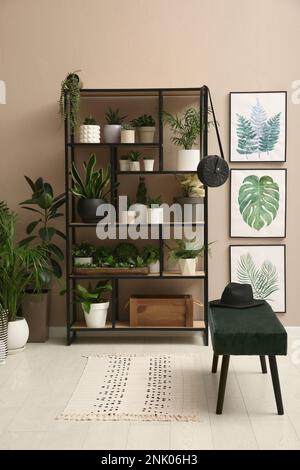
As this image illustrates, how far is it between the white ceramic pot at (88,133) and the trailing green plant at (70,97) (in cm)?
8

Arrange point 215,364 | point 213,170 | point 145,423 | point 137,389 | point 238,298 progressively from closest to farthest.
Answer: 1. point 145,423
2. point 137,389
3. point 238,298
4. point 215,364
5. point 213,170

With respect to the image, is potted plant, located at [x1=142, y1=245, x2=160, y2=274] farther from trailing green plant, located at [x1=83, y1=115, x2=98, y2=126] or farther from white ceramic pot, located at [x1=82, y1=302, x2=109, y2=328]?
trailing green plant, located at [x1=83, y1=115, x2=98, y2=126]

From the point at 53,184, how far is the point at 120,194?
22.4 inches

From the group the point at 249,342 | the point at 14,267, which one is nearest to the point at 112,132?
the point at 14,267

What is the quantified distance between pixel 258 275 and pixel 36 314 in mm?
1858

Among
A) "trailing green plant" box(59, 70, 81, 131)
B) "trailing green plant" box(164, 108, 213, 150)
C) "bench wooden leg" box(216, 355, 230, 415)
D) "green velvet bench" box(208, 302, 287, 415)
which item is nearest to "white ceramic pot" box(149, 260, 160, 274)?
"trailing green plant" box(164, 108, 213, 150)

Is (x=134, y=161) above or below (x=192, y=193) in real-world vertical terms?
above

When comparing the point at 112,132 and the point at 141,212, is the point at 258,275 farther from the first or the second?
the point at 112,132

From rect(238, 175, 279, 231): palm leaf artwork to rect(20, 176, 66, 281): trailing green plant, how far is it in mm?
1494

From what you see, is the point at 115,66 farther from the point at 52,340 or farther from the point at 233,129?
the point at 52,340

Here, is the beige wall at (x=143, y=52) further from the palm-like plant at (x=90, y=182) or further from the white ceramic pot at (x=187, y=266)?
the white ceramic pot at (x=187, y=266)

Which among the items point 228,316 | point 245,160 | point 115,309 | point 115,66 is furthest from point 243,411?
point 115,66

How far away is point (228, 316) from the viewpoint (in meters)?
3.62

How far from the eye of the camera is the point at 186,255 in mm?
4793
